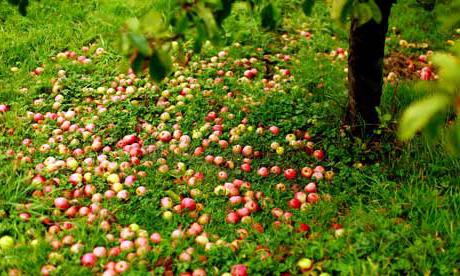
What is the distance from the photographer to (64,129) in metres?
3.85

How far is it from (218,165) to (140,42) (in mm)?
1939

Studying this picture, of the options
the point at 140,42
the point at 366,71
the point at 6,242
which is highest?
the point at 140,42

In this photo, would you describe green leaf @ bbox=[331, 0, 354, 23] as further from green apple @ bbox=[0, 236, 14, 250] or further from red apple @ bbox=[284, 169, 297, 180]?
green apple @ bbox=[0, 236, 14, 250]

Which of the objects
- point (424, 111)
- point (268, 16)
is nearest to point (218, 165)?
point (268, 16)

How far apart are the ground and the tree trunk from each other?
0.12 m

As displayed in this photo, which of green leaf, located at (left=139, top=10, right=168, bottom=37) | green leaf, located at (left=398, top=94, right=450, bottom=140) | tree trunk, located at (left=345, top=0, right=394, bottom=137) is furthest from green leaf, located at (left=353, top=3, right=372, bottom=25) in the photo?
tree trunk, located at (left=345, top=0, right=394, bottom=137)

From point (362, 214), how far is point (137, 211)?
121 cm

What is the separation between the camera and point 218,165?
137 inches

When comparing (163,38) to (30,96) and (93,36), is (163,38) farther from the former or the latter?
(93,36)

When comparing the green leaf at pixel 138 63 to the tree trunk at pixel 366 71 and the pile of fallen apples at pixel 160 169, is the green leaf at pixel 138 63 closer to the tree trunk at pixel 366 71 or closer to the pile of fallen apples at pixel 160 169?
the pile of fallen apples at pixel 160 169

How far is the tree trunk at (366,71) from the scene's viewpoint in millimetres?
3168

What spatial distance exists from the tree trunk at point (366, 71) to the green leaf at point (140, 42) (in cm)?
175

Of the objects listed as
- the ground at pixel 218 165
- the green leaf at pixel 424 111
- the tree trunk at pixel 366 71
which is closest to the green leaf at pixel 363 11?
the ground at pixel 218 165

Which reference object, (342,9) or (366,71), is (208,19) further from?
(366,71)
